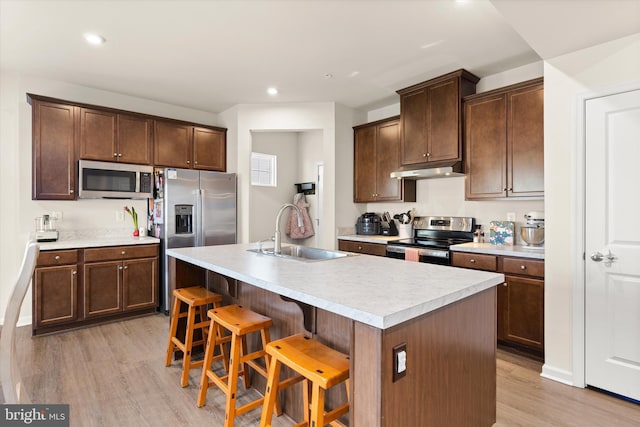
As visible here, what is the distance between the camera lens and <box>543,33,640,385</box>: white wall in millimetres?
2326

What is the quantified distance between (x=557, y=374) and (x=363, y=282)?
192 centimetres

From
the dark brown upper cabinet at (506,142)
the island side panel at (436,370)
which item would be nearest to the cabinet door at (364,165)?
the dark brown upper cabinet at (506,142)

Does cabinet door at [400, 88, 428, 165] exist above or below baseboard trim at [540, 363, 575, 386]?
A: above

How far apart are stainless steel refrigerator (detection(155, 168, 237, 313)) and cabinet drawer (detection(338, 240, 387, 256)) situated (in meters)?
1.45

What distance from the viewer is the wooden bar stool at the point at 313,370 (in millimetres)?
1335

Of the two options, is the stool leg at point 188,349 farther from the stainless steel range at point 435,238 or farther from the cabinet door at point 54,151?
the cabinet door at point 54,151

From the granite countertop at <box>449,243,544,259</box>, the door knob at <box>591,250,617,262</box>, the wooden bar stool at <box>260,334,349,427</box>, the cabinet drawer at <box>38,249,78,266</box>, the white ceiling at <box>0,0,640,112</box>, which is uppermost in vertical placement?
the white ceiling at <box>0,0,640,112</box>

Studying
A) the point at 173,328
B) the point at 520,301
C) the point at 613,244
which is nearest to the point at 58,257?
the point at 173,328

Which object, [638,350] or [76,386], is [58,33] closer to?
[76,386]

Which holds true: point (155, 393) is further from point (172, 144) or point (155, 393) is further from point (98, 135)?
point (172, 144)

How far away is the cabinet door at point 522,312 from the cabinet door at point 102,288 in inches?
150

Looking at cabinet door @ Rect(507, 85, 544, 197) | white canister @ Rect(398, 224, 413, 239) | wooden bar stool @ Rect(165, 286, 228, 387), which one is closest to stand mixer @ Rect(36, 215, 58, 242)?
wooden bar stool @ Rect(165, 286, 228, 387)

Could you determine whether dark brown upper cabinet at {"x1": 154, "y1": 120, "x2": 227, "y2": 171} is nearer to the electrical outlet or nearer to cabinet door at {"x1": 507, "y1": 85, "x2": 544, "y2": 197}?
cabinet door at {"x1": 507, "y1": 85, "x2": 544, "y2": 197}

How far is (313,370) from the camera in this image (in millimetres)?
1362
